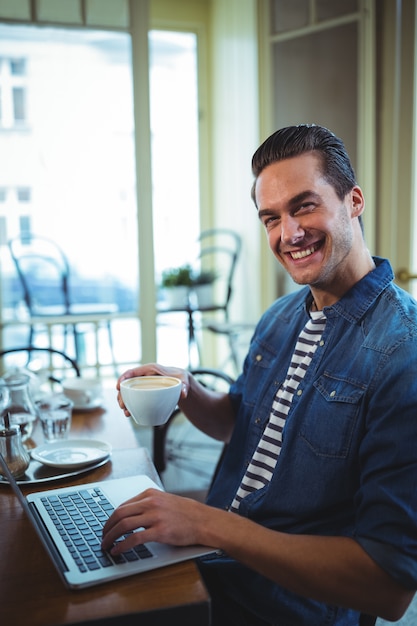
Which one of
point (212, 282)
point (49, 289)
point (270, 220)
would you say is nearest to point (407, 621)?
point (270, 220)

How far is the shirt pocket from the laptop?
28cm

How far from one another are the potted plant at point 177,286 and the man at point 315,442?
8.82ft

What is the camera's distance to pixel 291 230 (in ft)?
→ 3.76

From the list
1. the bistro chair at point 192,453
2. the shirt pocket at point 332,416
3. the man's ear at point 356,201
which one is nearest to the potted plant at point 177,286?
the bistro chair at point 192,453

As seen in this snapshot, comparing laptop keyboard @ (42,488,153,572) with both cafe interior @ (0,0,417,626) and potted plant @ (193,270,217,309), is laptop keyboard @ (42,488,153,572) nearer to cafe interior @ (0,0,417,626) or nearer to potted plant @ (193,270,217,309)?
cafe interior @ (0,0,417,626)

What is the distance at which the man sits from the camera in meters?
0.85

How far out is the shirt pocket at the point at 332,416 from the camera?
988mm

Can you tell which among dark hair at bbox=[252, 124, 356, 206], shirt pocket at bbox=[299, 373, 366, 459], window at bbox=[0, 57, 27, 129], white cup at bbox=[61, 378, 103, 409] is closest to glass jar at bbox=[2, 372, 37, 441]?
white cup at bbox=[61, 378, 103, 409]

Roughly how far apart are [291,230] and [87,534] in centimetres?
64

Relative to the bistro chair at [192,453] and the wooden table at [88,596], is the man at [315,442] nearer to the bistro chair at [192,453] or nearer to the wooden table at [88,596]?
the wooden table at [88,596]

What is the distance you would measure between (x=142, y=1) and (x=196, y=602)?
10.4ft

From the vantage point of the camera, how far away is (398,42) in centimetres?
275

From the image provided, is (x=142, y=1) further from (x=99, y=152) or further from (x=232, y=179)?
(x=232, y=179)

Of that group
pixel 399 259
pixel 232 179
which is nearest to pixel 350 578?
pixel 399 259
